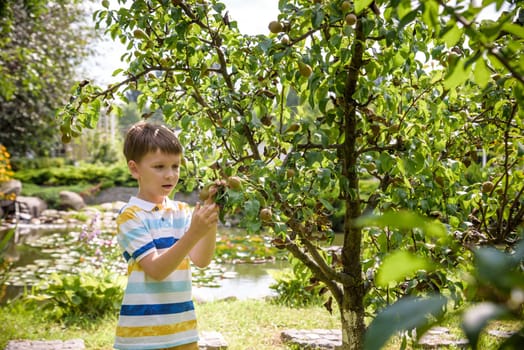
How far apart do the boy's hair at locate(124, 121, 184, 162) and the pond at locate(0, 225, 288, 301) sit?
3237 mm

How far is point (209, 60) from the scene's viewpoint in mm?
2320

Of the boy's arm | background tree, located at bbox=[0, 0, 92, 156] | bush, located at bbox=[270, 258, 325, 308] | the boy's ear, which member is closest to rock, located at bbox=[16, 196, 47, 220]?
background tree, located at bbox=[0, 0, 92, 156]

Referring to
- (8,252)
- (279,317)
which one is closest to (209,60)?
(279,317)

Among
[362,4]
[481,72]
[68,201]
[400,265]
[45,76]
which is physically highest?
[45,76]

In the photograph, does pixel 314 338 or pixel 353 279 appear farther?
pixel 314 338

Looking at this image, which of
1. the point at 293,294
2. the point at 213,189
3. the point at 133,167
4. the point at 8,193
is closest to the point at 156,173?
the point at 133,167

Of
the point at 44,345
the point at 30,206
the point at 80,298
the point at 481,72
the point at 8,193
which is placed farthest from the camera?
the point at 30,206

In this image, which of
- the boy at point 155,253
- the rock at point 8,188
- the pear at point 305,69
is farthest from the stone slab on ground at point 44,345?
the rock at point 8,188

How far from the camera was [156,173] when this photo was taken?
6.49ft

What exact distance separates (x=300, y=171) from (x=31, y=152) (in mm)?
17493

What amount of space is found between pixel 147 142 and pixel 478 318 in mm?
1731

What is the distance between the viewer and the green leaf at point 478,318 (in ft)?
1.15

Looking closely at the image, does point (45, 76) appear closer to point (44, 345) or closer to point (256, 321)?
point (256, 321)

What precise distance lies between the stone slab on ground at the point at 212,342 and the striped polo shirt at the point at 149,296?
1313 mm
